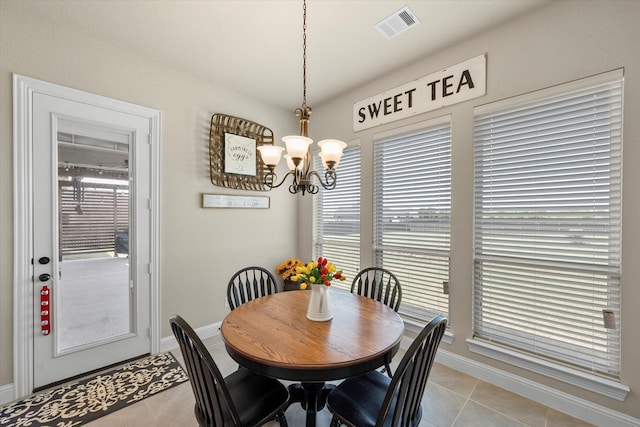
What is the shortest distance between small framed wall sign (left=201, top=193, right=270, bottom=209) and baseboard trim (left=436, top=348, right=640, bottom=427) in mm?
2645

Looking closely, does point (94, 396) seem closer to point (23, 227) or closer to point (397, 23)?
point (23, 227)

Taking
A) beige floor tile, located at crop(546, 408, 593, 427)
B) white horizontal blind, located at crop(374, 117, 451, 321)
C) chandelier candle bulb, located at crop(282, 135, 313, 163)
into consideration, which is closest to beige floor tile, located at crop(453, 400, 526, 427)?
beige floor tile, located at crop(546, 408, 593, 427)

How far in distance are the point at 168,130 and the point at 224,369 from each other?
2.43 m

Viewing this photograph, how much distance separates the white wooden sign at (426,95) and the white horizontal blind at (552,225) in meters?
0.28

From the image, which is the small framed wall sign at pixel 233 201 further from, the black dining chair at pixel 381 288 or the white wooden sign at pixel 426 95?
the black dining chair at pixel 381 288

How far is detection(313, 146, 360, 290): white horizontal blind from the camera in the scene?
336 centimetres

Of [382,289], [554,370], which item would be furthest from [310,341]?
[554,370]

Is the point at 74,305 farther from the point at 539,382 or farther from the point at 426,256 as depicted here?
the point at 539,382

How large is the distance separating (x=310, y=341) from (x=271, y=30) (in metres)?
2.40

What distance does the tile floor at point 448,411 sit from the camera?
186cm

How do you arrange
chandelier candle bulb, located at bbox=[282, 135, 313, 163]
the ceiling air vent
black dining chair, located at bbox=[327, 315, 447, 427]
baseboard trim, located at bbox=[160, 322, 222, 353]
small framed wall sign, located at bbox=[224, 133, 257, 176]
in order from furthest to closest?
small framed wall sign, located at bbox=[224, 133, 257, 176], baseboard trim, located at bbox=[160, 322, 222, 353], the ceiling air vent, chandelier candle bulb, located at bbox=[282, 135, 313, 163], black dining chair, located at bbox=[327, 315, 447, 427]

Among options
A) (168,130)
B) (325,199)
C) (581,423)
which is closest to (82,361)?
(168,130)

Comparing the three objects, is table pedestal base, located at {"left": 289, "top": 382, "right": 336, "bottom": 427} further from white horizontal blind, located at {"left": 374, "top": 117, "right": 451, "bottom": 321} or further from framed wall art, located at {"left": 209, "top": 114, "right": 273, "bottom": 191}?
framed wall art, located at {"left": 209, "top": 114, "right": 273, "bottom": 191}

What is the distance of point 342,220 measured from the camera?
3520 millimetres
